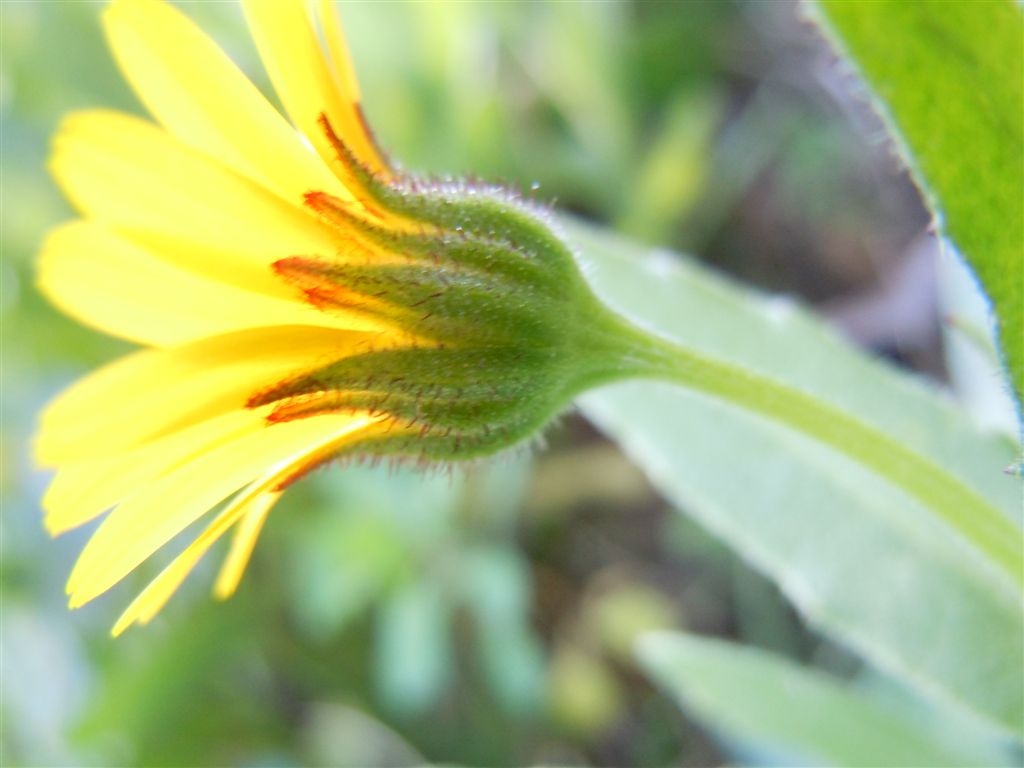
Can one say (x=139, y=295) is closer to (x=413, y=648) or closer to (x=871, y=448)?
(x=871, y=448)

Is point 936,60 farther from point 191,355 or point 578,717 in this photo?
point 578,717

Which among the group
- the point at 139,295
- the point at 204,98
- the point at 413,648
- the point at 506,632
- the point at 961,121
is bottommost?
the point at 413,648

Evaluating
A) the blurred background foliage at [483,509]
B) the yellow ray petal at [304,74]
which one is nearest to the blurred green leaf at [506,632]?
the blurred background foliage at [483,509]

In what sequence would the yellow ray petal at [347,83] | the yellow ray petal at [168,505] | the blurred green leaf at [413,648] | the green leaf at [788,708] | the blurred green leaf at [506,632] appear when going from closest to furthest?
the yellow ray petal at [168,505]
the yellow ray petal at [347,83]
the green leaf at [788,708]
the blurred green leaf at [413,648]
the blurred green leaf at [506,632]

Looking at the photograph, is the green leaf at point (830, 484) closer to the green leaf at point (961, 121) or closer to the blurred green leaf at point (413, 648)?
the green leaf at point (961, 121)

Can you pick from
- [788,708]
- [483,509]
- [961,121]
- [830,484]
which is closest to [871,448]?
[961,121]
